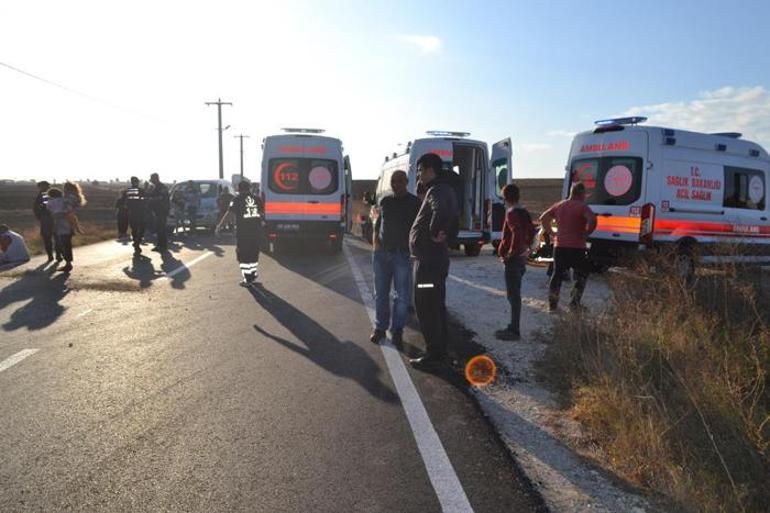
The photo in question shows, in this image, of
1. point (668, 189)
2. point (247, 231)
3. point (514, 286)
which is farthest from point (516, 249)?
point (247, 231)

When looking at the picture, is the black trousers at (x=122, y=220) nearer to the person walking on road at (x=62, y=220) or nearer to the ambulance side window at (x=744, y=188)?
the person walking on road at (x=62, y=220)

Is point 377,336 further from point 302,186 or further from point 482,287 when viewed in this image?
point 302,186

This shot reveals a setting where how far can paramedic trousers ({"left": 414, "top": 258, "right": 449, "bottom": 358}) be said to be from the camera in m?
5.23

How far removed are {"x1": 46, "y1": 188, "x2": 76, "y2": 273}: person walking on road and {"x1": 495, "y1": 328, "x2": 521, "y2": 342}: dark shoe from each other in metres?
8.49

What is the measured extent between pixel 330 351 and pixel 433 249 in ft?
5.02

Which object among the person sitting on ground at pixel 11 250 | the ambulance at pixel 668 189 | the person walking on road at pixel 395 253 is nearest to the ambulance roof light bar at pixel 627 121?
the ambulance at pixel 668 189

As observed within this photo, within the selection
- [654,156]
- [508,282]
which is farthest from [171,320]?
[654,156]

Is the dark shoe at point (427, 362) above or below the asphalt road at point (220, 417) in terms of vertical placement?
above

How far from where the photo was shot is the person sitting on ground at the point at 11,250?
11.6 metres

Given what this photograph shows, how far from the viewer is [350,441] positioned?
3693 mm

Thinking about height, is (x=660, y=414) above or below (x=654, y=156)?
below

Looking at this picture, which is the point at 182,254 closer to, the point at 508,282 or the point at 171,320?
the point at 171,320

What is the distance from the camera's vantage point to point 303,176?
14.7 metres

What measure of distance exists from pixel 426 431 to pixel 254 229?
6.86 m
